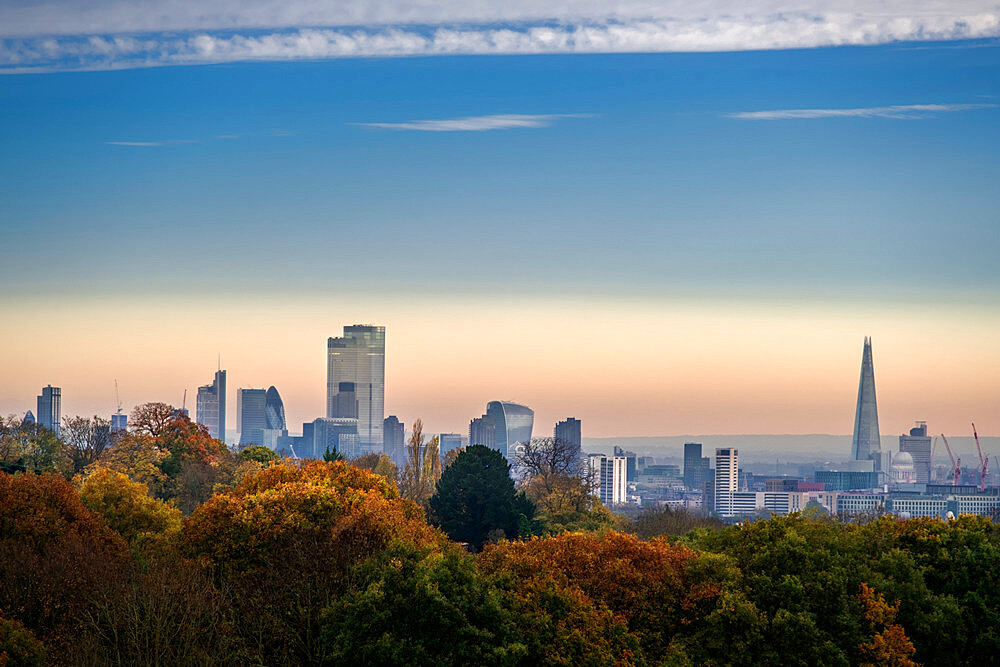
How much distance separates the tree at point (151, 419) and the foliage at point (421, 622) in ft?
231

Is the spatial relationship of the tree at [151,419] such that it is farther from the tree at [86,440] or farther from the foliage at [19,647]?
the foliage at [19,647]

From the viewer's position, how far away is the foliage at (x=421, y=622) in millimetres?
29219

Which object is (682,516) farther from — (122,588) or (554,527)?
(122,588)

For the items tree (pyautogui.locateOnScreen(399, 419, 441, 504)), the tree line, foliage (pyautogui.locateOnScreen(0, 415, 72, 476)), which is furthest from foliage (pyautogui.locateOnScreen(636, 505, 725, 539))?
foliage (pyautogui.locateOnScreen(0, 415, 72, 476))

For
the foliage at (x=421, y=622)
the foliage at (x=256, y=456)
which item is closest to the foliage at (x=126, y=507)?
the foliage at (x=421, y=622)

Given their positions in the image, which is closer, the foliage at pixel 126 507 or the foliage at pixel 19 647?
the foliage at pixel 19 647

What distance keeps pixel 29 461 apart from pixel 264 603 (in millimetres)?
52784

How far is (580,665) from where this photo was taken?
30609 millimetres

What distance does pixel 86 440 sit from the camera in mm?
95625

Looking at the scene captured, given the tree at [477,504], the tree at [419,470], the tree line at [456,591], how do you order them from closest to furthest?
1. the tree line at [456,591]
2. the tree at [477,504]
3. the tree at [419,470]

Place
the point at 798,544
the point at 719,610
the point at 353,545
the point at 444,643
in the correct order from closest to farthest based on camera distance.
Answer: the point at 444,643
the point at 719,610
the point at 798,544
the point at 353,545

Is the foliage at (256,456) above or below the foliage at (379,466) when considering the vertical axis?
above

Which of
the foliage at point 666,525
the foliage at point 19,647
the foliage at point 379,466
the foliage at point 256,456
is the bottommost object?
the foliage at point 666,525

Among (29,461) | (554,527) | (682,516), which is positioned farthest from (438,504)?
(29,461)
